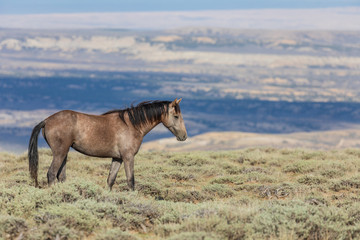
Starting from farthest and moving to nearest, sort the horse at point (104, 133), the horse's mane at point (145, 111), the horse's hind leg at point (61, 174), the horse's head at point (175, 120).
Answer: the horse's head at point (175, 120), the horse's mane at point (145, 111), the horse's hind leg at point (61, 174), the horse at point (104, 133)

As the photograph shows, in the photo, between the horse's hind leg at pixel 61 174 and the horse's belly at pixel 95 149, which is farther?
the horse's hind leg at pixel 61 174

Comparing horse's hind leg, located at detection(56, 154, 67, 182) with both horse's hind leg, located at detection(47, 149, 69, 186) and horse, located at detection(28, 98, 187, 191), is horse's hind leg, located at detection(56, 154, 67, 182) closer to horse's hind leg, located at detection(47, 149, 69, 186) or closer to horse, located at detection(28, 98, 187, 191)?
horse, located at detection(28, 98, 187, 191)

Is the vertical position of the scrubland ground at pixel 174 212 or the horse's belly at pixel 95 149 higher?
the horse's belly at pixel 95 149

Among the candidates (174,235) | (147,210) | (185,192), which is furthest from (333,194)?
(174,235)

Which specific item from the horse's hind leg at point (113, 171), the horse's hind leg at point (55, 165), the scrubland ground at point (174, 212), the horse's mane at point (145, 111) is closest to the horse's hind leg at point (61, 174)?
the horse's hind leg at point (55, 165)

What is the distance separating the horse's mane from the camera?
11508 mm

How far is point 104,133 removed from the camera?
Result: 36.7 feet

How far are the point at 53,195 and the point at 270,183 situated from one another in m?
7.78

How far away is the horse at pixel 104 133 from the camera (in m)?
10.9

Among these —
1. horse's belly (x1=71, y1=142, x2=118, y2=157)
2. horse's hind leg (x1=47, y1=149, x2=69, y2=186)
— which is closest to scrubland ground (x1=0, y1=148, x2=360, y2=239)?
horse's hind leg (x1=47, y1=149, x2=69, y2=186)

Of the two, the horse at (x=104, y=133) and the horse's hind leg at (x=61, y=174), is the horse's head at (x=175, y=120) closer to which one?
the horse at (x=104, y=133)

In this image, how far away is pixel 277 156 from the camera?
20234mm

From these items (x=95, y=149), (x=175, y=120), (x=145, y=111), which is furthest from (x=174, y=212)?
(x=145, y=111)

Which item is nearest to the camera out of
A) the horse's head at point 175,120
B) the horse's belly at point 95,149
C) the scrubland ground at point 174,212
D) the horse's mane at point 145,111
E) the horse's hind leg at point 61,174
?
the scrubland ground at point 174,212
